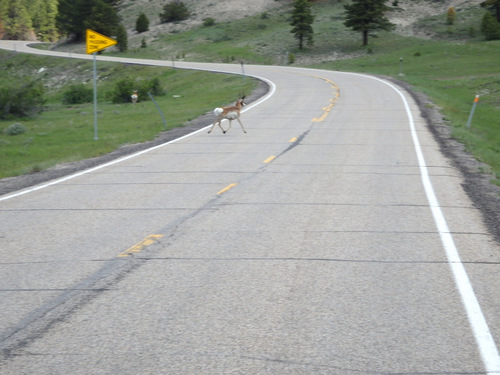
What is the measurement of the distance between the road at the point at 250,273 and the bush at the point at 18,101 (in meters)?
21.0

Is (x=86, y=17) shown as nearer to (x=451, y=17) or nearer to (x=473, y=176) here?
(x=451, y=17)

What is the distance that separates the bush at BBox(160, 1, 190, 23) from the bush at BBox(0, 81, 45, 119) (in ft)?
234

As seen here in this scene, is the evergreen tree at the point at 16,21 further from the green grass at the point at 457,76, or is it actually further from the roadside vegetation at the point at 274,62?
the green grass at the point at 457,76

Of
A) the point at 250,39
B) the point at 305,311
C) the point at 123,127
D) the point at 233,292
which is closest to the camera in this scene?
the point at 305,311

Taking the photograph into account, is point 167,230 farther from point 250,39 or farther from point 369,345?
point 250,39

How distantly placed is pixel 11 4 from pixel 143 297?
446 ft

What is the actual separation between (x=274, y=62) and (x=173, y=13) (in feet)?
130

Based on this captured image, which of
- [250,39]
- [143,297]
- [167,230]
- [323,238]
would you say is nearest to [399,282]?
[323,238]

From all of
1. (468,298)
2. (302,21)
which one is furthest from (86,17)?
(468,298)

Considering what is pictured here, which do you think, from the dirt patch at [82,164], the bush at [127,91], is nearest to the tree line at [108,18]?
the bush at [127,91]

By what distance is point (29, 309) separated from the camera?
584 cm

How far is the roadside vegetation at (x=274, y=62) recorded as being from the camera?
79.7 ft

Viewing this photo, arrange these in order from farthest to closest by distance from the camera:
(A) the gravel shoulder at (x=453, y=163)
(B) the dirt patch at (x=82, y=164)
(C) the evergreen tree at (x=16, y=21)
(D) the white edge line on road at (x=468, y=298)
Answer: (C) the evergreen tree at (x=16, y=21) → (B) the dirt patch at (x=82, y=164) → (A) the gravel shoulder at (x=453, y=163) → (D) the white edge line on road at (x=468, y=298)

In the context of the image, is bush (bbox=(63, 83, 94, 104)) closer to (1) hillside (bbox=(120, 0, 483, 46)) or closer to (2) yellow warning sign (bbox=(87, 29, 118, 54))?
Result: (2) yellow warning sign (bbox=(87, 29, 118, 54))
